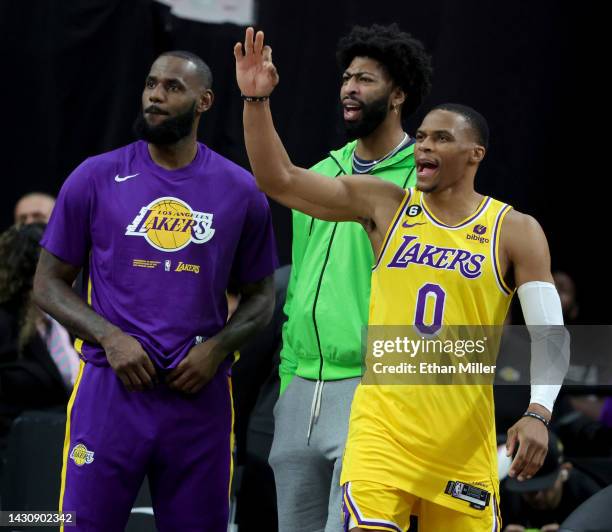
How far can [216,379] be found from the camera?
15.7 feet

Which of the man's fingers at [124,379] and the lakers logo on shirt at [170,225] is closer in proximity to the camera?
the man's fingers at [124,379]

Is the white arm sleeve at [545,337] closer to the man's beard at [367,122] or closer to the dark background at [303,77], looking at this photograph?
the man's beard at [367,122]

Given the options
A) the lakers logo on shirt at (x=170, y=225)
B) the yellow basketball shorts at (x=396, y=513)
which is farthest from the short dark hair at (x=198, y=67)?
the yellow basketball shorts at (x=396, y=513)

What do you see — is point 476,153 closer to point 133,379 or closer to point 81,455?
point 133,379

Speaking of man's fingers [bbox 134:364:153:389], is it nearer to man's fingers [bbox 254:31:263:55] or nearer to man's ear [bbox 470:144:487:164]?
man's fingers [bbox 254:31:263:55]

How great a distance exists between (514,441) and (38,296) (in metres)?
1.85

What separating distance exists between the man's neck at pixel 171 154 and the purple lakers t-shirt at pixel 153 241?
3cm

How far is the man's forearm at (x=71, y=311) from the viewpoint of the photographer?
4.59 meters

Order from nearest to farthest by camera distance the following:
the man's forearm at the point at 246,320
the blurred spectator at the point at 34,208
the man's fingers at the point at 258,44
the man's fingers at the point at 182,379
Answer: the man's fingers at the point at 258,44
the man's fingers at the point at 182,379
the man's forearm at the point at 246,320
the blurred spectator at the point at 34,208

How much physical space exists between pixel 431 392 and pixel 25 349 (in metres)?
2.74

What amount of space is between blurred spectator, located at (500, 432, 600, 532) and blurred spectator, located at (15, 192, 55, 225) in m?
3.12

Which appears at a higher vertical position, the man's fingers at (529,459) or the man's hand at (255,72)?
the man's hand at (255,72)

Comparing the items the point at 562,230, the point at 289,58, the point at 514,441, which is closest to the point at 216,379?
the point at 514,441

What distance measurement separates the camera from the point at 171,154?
191 inches
